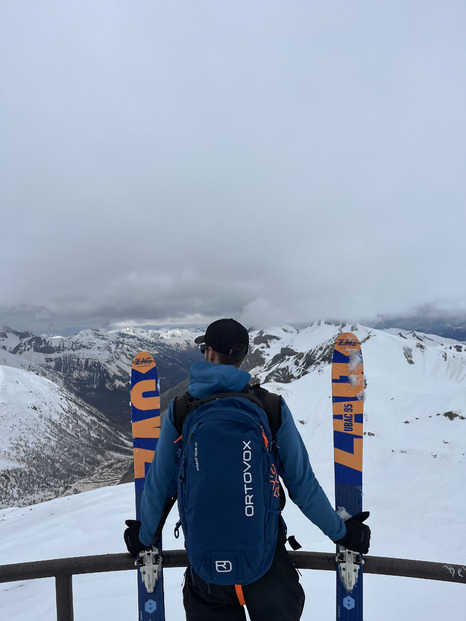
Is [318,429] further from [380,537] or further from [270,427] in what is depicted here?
[270,427]

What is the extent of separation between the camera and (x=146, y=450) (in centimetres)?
582

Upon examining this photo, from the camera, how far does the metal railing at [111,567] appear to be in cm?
337

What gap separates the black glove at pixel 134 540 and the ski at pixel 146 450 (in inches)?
7.8

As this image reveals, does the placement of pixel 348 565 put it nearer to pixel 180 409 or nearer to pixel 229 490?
pixel 229 490

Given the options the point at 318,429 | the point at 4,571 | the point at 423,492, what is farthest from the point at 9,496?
the point at 4,571

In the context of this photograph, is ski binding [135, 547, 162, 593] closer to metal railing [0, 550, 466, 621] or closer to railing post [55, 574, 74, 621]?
metal railing [0, 550, 466, 621]

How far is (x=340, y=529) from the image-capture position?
133 inches

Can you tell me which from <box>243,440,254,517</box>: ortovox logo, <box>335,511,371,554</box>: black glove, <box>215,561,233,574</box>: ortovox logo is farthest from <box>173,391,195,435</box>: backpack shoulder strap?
<box>335,511,371,554</box>: black glove

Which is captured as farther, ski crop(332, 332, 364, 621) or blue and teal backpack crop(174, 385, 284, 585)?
ski crop(332, 332, 364, 621)

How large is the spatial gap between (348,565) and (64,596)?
324cm

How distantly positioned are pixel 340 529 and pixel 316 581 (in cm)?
670

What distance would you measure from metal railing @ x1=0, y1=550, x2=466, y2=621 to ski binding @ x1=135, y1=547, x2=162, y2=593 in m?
0.11

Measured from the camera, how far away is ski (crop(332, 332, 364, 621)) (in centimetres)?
400

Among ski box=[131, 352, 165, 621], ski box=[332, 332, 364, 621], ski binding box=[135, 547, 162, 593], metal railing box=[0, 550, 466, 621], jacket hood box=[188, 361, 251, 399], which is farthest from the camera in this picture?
ski box=[131, 352, 165, 621]
